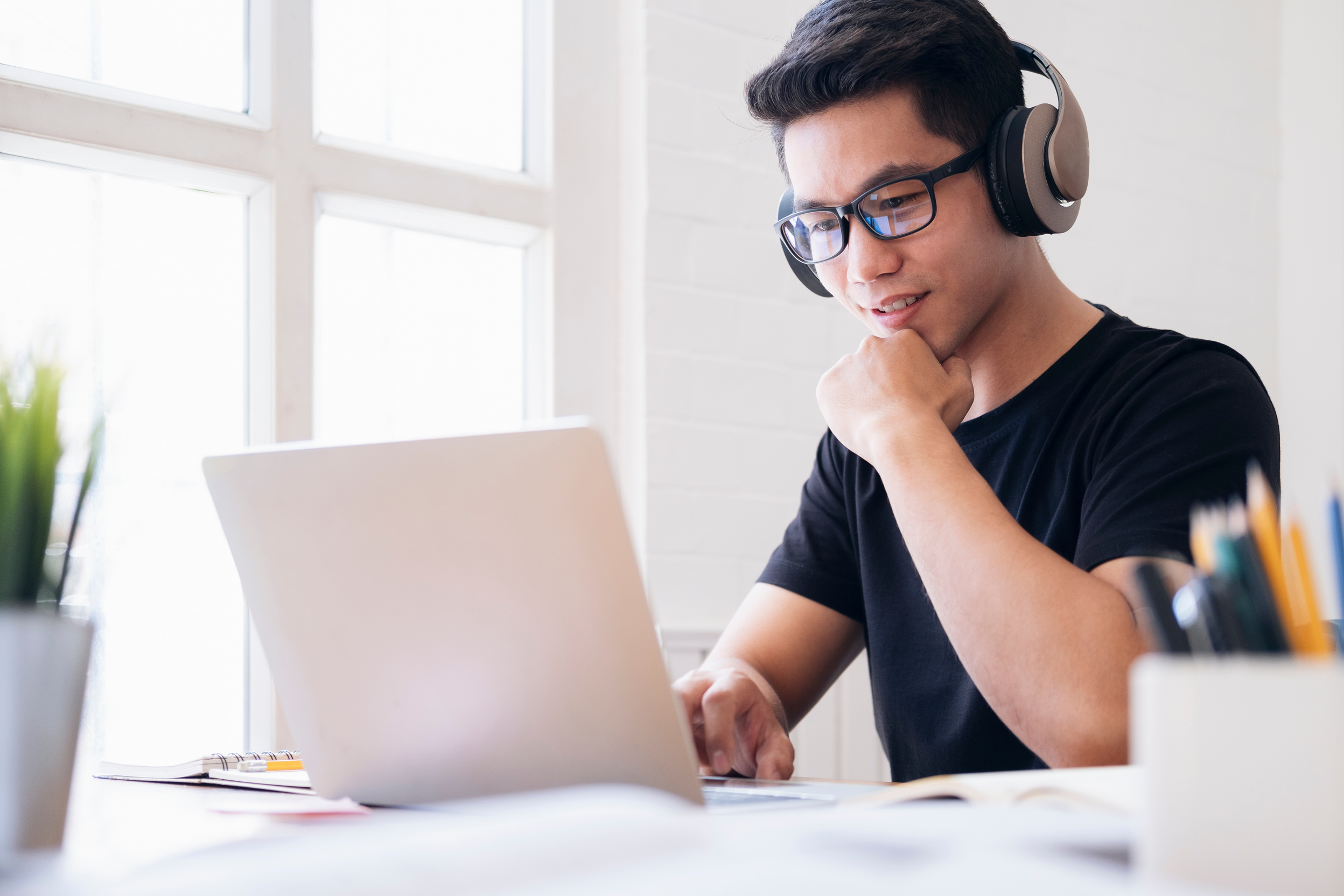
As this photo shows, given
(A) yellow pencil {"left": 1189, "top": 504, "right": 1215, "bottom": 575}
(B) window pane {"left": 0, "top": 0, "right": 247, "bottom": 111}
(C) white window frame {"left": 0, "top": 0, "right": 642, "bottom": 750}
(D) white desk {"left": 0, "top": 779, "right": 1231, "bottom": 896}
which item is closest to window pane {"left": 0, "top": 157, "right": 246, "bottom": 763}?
(C) white window frame {"left": 0, "top": 0, "right": 642, "bottom": 750}

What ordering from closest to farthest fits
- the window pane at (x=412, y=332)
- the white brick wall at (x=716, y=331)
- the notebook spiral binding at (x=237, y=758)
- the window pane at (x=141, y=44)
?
1. the notebook spiral binding at (x=237, y=758)
2. the window pane at (x=141, y=44)
3. the window pane at (x=412, y=332)
4. the white brick wall at (x=716, y=331)

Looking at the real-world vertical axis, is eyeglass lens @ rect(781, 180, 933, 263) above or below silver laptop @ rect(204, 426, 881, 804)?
above

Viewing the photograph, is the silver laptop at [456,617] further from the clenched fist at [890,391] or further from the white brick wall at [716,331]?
the white brick wall at [716,331]

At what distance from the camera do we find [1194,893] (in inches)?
11.3

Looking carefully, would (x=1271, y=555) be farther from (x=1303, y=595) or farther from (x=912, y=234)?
(x=912, y=234)

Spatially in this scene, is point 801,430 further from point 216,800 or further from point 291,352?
point 216,800

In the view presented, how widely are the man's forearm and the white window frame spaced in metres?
1.00

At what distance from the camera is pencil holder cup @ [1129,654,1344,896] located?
339mm

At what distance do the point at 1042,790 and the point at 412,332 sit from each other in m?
1.53

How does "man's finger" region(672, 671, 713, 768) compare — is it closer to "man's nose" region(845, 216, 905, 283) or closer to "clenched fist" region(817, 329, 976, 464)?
"clenched fist" region(817, 329, 976, 464)

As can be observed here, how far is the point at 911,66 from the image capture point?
3.89ft

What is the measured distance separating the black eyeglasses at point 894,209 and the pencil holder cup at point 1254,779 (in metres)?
0.89

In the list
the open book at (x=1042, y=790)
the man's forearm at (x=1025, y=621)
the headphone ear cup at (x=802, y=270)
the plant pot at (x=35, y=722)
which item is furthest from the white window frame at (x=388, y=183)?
the open book at (x=1042, y=790)

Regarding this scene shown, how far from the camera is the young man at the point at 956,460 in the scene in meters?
A: 0.91
